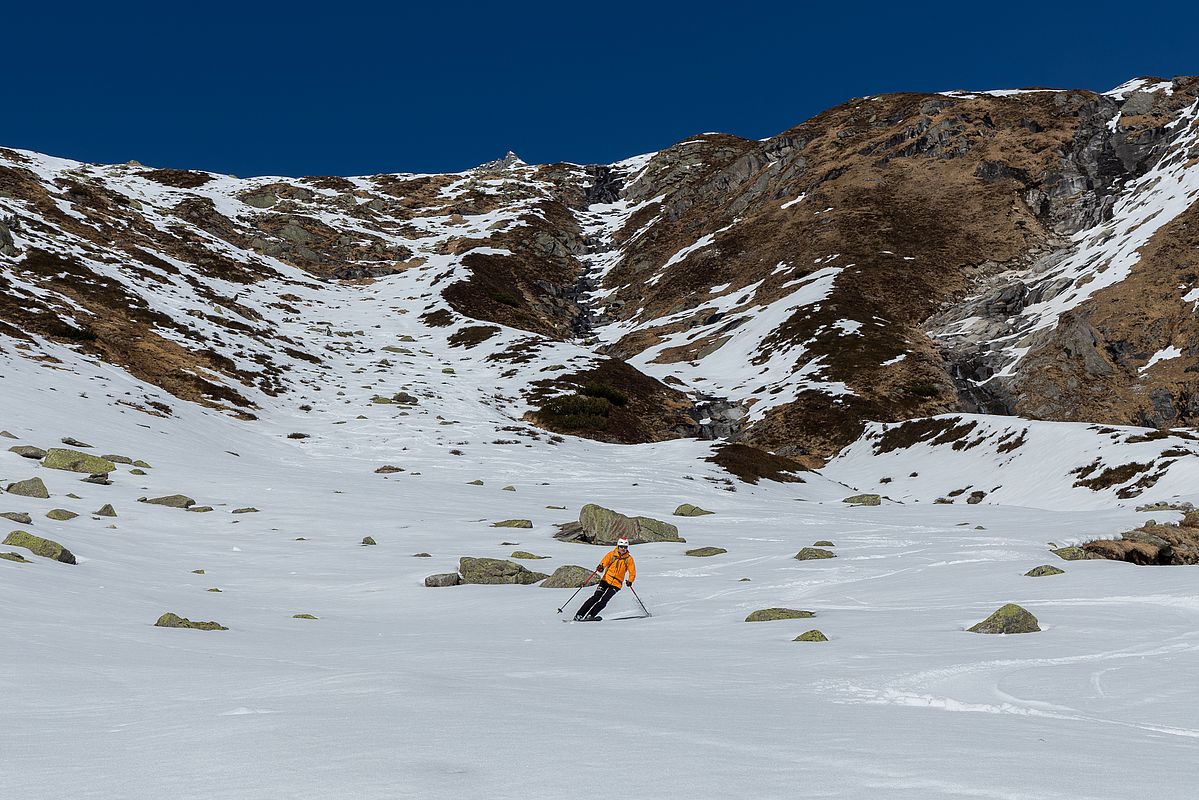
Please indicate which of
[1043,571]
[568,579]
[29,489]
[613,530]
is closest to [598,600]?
[568,579]

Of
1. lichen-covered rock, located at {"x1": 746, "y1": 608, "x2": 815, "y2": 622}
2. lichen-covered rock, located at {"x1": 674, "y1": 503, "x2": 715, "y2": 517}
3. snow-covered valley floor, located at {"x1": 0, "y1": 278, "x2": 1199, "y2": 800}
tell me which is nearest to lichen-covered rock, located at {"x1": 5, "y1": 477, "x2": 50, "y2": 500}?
snow-covered valley floor, located at {"x1": 0, "y1": 278, "x2": 1199, "y2": 800}

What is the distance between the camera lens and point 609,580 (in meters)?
13.1

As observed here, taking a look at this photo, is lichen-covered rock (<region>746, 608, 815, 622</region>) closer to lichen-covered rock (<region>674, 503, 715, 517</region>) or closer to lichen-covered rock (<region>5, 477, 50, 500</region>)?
lichen-covered rock (<region>674, 503, 715, 517</region>)

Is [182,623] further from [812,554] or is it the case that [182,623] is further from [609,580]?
[812,554]

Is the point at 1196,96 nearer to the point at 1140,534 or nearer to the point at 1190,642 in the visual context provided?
the point at 1140,534

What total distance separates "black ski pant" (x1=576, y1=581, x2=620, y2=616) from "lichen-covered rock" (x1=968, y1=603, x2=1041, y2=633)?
5.69m

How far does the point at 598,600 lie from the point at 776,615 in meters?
2.92

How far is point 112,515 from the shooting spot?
1889 centimetres

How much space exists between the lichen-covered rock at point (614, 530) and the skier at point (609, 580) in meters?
7.99

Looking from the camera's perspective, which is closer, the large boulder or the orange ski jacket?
the orange ski jacket

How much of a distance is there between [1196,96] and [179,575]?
120m

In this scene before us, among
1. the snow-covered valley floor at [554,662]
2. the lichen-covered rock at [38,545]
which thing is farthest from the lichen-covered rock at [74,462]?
the lichen-covered rock at [38,545]

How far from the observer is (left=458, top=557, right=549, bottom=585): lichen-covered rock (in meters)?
16.1

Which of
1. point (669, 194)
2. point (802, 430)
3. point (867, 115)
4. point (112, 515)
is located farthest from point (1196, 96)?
point (112, 515)
